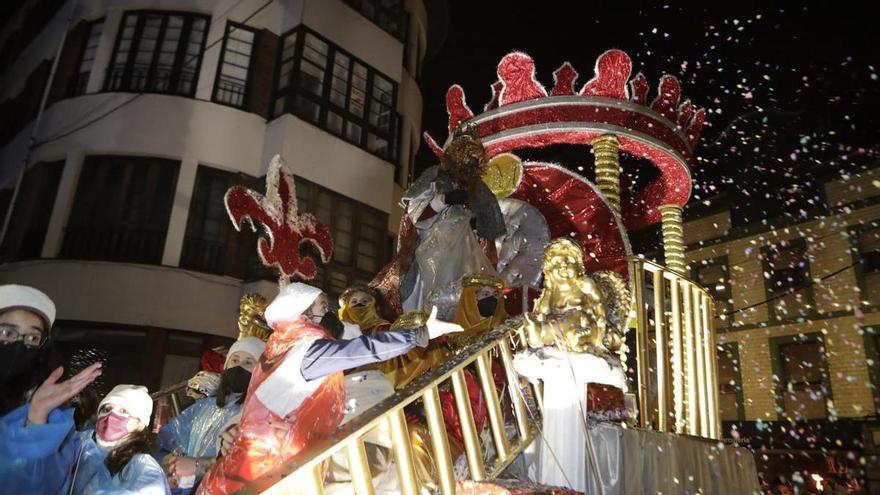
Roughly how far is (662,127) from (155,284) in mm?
9632

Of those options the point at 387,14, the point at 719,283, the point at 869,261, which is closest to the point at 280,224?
the point at 387,14

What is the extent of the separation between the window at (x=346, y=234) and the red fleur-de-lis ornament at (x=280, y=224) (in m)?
4.21

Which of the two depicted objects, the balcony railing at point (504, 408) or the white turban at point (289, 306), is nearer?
the balcony railing at point (504, 408)

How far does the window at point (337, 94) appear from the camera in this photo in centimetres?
1402

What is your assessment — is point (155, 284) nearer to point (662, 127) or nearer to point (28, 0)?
point (662, 127)

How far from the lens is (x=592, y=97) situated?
597 cm

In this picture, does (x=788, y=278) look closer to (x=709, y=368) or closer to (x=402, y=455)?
(x=709, y=368)

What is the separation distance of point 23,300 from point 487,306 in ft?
9.52

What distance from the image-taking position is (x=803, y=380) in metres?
17.3

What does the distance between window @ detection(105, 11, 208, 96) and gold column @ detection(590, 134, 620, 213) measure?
33.3ft

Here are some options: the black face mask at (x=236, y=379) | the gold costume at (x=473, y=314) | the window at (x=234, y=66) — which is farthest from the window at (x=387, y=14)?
the black face mask at (x=236, y=379)

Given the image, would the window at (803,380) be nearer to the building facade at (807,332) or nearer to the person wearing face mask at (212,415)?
the building facade at (807,332)

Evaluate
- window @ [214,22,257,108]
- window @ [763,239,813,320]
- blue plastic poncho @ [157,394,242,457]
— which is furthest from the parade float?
window @ [763,239,813,320]

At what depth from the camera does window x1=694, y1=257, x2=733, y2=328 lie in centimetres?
1942
